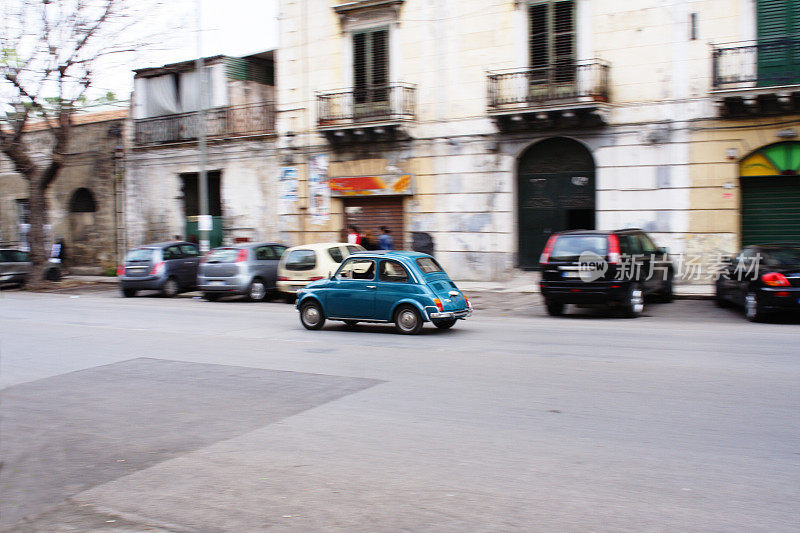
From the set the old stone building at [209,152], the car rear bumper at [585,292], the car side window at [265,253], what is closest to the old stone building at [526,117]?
the old stone building at [209,152]

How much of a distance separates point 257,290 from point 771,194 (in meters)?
13.7

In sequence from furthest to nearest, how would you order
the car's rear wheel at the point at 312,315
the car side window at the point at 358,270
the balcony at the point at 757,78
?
the balcony at the point at 757,78, the car's rear wheel at the point at 312,315, the car side window at the point at 358,270

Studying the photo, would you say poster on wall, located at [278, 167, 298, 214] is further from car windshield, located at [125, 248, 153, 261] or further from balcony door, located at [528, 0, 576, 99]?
balcony door, located at [528, 0, 576, 99]

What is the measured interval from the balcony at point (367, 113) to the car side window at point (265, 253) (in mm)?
5632

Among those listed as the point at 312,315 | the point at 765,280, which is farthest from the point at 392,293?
the point at 765,280

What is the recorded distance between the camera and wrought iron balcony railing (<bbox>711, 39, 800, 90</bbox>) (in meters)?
17.4

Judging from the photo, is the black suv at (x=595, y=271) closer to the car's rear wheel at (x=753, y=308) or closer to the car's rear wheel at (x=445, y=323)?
the car's rear wheel at (x=753, y=308)

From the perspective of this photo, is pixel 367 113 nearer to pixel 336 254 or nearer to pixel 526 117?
pixel 526 117

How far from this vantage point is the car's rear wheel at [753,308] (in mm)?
12939

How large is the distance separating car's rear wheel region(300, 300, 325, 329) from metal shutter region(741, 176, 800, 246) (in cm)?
1227

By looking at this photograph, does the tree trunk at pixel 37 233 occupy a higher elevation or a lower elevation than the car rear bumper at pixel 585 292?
higher

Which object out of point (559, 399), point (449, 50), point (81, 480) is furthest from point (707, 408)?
point (449, 50)

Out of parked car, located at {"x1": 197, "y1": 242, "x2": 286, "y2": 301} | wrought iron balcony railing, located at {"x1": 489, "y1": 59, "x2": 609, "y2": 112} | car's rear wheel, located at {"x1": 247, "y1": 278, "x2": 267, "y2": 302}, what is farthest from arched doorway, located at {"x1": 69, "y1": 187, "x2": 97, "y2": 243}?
wrought iron balcony railing, located at {"x1": 489, "y1": 59, "x2": 609, "y2": 112}

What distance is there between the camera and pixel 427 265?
40.7 feet
